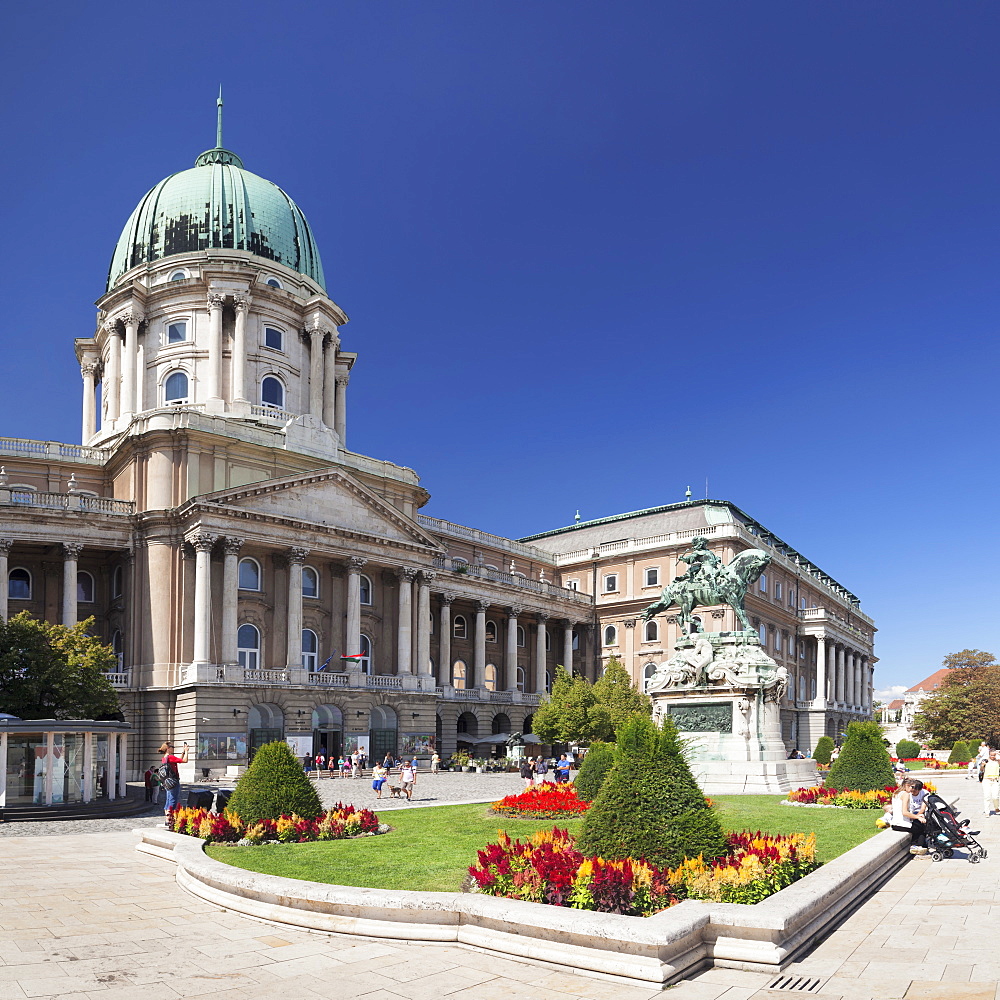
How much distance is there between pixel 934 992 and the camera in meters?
8.73

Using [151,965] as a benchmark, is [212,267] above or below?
above

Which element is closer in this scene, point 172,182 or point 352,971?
point 352,971

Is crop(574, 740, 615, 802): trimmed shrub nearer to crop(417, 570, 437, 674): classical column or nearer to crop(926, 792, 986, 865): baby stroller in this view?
crop(926, 792, 986, 865): baby stroller

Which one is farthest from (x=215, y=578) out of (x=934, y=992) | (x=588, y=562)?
(x=934, y=992)

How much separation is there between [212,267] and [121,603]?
80.6 ft

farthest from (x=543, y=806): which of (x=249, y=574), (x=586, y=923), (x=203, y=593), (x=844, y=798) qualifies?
(x=249, y=574)

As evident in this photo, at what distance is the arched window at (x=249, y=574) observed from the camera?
54.3 metres

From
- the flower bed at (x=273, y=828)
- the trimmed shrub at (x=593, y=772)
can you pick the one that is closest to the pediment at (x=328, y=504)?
the trimmed shrub at (x=593, y=772)

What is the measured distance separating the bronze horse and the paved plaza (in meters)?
15.6

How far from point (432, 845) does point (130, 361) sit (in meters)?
56.5

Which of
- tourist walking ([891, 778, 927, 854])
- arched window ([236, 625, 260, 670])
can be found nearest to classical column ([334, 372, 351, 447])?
arched window ([236, 625, 260, 670])

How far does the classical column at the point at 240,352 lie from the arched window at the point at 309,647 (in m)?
17.0

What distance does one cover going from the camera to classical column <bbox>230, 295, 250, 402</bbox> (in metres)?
64.7

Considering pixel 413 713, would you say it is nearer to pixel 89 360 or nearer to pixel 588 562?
pixel 588 562
